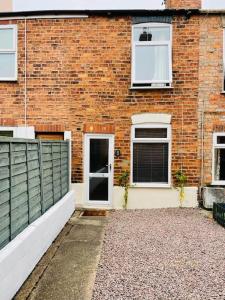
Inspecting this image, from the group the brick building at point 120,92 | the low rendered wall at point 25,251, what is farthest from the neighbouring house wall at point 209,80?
the low rendered wall at point 25,251

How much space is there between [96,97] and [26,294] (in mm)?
6814

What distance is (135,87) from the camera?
10.0 metres

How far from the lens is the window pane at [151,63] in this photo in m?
10.1

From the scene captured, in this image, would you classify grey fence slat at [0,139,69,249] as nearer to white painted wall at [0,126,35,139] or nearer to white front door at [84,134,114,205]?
white front door at [84,134,114,205]

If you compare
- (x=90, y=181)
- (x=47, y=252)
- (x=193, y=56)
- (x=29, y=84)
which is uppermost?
(x=193, y=56)

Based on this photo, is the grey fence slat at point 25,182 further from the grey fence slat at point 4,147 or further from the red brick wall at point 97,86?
the red brick wall at point 97,86

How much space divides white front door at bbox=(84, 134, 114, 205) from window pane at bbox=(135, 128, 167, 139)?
952 mm

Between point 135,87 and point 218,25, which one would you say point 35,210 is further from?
point 218,25

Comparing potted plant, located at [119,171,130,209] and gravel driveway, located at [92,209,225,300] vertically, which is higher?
potted plant, located at [119,171,130,209]

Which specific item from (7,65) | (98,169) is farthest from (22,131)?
(98,169)

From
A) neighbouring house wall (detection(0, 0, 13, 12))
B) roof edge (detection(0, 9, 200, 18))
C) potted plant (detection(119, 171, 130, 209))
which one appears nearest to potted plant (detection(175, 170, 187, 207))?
potted plant (detection(119, 171, 130, 209))

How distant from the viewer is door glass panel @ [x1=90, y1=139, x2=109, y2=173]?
33.7ft

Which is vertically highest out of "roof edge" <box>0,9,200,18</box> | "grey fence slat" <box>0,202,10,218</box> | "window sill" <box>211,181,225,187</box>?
"roof edge" <box>0,9,200,18</box>

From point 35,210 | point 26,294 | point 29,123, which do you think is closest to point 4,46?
point 29,123
